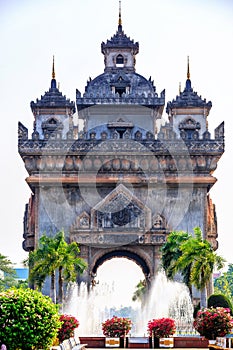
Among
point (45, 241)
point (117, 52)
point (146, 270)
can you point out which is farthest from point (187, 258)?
point (117, 52)

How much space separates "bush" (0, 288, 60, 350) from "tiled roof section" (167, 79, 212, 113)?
35589 mm

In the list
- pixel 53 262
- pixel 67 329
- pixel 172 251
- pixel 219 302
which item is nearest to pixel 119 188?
pixel 172 251

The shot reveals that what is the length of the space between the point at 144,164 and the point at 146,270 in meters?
6.91

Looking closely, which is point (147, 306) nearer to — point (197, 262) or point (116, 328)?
point (197, 262)

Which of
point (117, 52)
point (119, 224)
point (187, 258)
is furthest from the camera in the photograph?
point (117, 52)

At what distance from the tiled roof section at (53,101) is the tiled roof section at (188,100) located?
6.88 m

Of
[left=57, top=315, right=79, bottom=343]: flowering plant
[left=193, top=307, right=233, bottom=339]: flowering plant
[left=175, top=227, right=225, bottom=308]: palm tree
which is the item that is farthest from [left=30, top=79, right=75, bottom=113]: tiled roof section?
[left=57, top=315, right=79, bottom=343]: flowering plant

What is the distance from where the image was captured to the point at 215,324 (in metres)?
35.1

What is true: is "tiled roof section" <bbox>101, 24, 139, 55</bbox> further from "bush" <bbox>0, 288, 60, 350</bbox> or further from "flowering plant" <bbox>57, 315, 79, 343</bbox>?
"bush" <bbox>0, 288, 60, 350</bbox>

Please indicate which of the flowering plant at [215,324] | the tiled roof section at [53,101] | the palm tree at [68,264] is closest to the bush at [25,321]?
the flowering plant at [215,324]

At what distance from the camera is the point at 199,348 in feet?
111

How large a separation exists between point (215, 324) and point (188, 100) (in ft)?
92.2

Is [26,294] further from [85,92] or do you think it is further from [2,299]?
[85,92]

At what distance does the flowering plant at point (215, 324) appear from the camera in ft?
115
